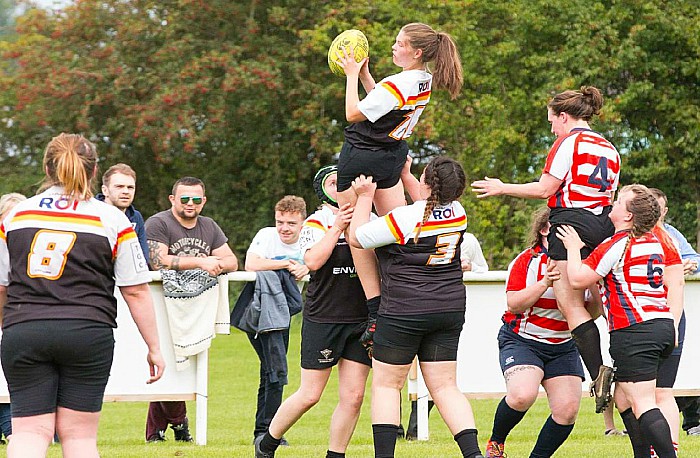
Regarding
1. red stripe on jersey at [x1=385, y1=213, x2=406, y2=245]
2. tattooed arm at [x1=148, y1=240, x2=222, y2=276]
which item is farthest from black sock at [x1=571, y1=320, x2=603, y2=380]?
tattooed arm at [x1=148, y1=240, x2=222, y2=276]

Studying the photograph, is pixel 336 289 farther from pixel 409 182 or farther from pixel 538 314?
pixel 538 314

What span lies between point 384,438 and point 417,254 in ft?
3.43

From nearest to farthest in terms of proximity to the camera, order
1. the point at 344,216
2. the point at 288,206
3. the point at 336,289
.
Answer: the point at 344,216 → the point at 336,289 → the point at 288,206

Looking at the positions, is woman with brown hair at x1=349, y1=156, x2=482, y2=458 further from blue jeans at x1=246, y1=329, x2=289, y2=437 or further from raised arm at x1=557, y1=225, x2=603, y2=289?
blue jeans at x1=246, y1=329, x2=289, y2=437

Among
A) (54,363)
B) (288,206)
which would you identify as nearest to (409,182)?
(288,206)

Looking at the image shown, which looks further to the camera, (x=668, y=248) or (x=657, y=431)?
(x=668, y=248)

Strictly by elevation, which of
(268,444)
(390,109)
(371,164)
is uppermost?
(390,109)

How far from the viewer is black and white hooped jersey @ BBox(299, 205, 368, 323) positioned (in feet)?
21.4

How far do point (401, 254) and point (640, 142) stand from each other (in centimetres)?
1687

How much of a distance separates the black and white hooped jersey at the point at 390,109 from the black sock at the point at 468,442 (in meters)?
1.67

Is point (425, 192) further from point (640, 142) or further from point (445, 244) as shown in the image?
point (640, 142)

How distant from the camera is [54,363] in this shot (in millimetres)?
4906

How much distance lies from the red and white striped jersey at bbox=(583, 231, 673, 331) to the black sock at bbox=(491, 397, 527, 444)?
1.12 metres

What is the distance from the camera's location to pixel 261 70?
77.9 ft
